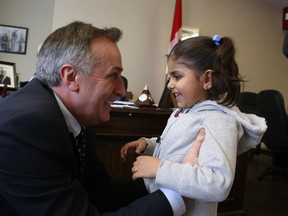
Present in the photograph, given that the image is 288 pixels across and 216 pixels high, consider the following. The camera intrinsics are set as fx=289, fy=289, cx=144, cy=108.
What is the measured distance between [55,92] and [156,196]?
440mm

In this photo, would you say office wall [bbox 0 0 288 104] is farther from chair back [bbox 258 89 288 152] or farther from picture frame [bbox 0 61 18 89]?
picture frame [bbox 0 61 18 89]

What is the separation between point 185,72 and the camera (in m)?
1.18

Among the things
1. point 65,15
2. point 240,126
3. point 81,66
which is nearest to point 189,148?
point 240,126

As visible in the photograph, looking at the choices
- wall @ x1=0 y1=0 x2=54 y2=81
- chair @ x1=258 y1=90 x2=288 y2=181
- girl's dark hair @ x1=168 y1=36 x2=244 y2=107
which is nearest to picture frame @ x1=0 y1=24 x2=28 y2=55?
wall @ x1=0 y1=0 x2=54 y2=81

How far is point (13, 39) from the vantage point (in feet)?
16.3

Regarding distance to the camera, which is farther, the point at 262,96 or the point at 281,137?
the point at 262,96

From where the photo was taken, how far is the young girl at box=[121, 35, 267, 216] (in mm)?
864

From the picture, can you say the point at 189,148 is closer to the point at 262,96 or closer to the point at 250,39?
the point at 262,96

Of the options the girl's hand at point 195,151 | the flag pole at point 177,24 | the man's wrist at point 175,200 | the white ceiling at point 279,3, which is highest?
the white ceiling at point 279,3

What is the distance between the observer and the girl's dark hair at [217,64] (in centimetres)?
114

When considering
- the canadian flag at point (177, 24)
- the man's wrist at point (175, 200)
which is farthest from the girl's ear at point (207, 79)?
the canadian flag at point (177, 24)

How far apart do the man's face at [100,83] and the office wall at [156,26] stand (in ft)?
10.3

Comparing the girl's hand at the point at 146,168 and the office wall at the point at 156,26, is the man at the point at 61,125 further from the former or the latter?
the office wall at the point at 156,26

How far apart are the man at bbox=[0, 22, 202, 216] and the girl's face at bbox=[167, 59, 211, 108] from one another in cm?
28
